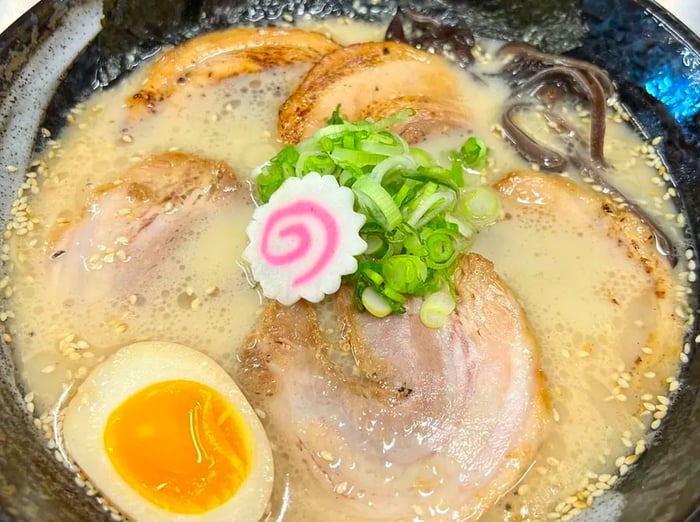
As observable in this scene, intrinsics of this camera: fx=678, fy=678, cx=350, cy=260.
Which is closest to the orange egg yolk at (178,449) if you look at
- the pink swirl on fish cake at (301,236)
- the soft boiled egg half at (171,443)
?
the soft boiled egg half at (171,443)

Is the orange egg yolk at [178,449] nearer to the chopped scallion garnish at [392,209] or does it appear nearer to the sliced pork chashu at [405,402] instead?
the sliced pork chashu at [405,402]

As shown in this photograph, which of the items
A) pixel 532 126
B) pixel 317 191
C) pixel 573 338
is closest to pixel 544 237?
pixel 573 338

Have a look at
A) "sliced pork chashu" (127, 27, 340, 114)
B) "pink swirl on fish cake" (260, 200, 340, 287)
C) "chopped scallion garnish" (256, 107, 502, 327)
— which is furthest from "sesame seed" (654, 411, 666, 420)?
"sliced pork chashu" (127, 27, 340, 114)

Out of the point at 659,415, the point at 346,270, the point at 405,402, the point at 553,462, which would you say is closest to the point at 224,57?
the point at 346,270

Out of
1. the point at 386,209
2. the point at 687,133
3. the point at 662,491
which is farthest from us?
the point at 687,133

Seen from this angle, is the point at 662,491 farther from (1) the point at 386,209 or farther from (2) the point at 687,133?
(2) the point at 687,133

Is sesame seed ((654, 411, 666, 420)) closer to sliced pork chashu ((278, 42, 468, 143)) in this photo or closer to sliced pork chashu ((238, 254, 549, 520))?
sliced pork chashu ((238, 254, 549, 520))
